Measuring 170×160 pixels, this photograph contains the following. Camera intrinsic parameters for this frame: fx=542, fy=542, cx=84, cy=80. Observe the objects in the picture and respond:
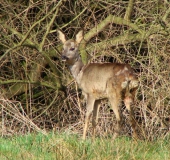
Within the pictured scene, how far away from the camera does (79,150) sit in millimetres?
5348

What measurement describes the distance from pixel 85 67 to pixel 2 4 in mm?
2145

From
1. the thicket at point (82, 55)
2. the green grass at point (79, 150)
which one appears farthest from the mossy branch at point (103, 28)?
the green grass at point (79, 150)

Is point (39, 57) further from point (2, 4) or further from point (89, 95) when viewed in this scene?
point (89, 95)

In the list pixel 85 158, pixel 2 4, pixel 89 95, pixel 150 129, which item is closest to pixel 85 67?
pixel 89 95

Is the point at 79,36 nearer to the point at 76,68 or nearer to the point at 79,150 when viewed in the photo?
the point at 76,68

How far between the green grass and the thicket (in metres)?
1.79

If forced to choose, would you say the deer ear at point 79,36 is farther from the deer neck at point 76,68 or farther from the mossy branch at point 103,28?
the mossy branch at point 103,28

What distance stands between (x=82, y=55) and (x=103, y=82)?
5.79 ft

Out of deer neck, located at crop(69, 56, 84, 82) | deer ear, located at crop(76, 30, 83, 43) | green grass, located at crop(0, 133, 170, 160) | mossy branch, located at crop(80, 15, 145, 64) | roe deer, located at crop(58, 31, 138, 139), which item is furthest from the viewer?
mossy branch, located at crop(80, 15, 145, 64)

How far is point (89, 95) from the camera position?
7.71 meters

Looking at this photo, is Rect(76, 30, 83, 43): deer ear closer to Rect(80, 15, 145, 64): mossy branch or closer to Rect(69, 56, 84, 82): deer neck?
Rect(69, 56, 84, 82): deer neck

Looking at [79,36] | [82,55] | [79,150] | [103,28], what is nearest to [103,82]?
[79,36]

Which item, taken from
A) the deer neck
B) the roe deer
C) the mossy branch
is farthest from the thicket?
the deer neck

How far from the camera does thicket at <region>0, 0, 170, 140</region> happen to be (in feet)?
26.9
